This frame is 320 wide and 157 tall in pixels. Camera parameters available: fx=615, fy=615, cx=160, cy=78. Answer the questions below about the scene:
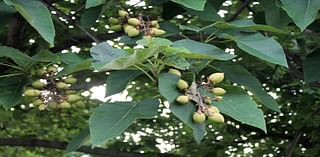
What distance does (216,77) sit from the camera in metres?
1.26

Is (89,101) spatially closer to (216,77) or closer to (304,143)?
(304,143)

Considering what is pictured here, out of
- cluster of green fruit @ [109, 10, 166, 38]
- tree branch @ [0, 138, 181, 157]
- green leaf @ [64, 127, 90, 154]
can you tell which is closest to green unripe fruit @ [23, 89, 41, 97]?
green leaf @ [64, 127, 90, 154]

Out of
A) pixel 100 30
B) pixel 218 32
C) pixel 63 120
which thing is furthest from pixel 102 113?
pixel 63 120

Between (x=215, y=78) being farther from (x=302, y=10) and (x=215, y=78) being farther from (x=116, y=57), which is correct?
(x=302, y=10)

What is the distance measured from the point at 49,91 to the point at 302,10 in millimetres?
635

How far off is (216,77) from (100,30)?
182 cm

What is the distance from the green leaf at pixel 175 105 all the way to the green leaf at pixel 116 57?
0.07 metres

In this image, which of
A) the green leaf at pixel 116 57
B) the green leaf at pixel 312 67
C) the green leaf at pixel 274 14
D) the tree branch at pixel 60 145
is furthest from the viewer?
the tree branch at pixel 60 145

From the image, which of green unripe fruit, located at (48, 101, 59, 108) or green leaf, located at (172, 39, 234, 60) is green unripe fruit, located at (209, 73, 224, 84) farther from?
green unripe fruit, located at (48, 101, 59, 108)

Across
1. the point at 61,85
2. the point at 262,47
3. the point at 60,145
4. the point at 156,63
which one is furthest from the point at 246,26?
the point at 60,145

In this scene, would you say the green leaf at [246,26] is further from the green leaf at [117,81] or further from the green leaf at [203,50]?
the green leaf at [117,81]

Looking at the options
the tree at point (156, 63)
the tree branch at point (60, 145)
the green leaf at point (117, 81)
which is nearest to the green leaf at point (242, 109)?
the tree at point (156, 63)

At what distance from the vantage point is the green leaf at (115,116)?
1.18m

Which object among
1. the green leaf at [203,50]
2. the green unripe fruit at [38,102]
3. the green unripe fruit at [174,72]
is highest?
the green leaf at [203,50]
